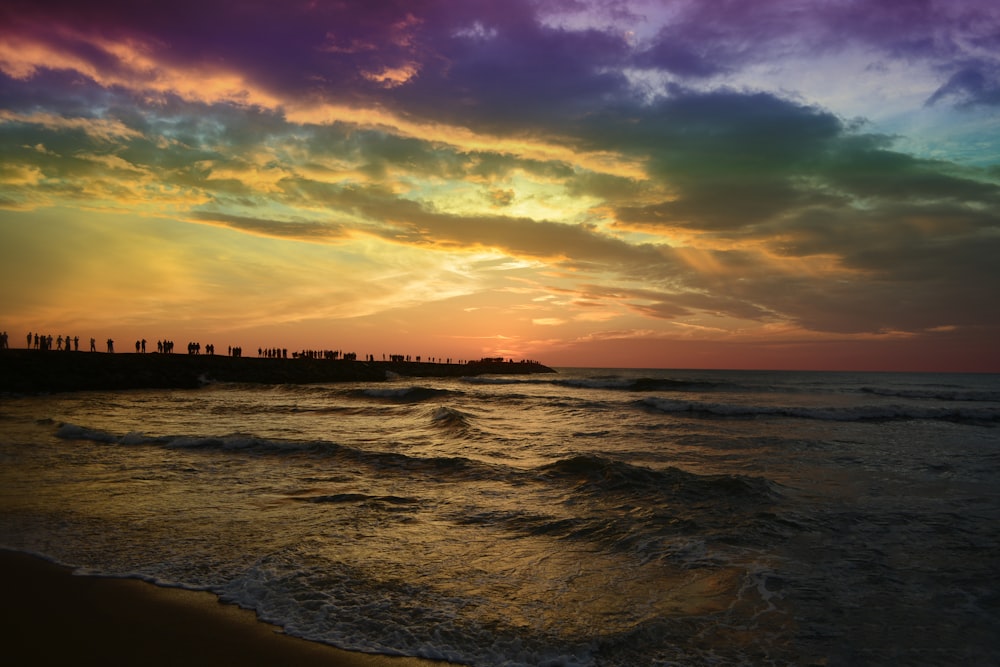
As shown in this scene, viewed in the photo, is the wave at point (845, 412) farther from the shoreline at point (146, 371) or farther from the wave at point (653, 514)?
the shoreline at point (146, 371)

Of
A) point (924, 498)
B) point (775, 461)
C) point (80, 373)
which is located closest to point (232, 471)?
point (775, 461)

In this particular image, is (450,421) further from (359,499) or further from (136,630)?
(136,630)

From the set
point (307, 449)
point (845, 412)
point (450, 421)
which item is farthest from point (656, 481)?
point (845, 412)

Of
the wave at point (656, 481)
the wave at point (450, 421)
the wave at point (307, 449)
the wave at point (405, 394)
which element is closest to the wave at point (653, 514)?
the wave at point (656, 481)

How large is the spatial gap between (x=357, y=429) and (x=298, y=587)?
49.9 feet

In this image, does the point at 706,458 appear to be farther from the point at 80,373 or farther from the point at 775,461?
the point at 80,373

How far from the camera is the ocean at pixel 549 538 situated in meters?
5.34

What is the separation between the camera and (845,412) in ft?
94.6

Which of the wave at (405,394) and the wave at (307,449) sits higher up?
the wave at (307,449)

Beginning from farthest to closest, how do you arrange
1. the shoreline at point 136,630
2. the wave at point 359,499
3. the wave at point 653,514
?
the wave at point 359,499
the wave at point 653,514
the shoreline at point 136,630

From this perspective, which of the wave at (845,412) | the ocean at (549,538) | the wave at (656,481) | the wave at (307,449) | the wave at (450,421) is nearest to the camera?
the ocean at (549,538)

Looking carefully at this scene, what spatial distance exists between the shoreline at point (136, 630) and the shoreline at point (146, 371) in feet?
135

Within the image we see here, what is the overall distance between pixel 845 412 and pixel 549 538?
2726 centimetres

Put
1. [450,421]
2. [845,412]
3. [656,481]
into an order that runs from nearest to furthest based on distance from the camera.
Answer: [656,481] < [450,421] < [845,412]
